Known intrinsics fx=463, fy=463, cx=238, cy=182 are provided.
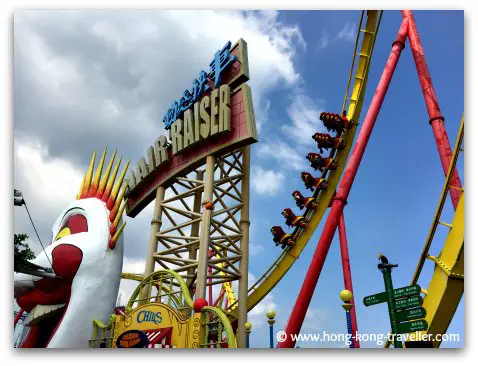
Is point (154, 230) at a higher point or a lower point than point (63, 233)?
higher

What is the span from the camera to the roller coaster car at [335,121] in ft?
30.9

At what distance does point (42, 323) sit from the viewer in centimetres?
862

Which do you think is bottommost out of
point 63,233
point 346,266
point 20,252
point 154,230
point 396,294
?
point 396,294

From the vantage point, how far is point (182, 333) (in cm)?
732

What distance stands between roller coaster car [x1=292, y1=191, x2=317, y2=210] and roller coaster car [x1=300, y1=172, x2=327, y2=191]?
0.89 ft

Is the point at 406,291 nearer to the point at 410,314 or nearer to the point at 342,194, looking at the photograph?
the point at 410,314

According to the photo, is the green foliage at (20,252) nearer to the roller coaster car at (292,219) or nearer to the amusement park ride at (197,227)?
the amusement park ride at (197,227)

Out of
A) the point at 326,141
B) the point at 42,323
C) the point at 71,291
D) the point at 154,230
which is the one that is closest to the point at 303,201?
the point at 326,141

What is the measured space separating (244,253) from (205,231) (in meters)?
1.42

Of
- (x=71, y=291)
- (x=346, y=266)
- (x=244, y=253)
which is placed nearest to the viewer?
(x=71, y=291)

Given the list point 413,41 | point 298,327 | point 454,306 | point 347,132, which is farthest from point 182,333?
point 413,41

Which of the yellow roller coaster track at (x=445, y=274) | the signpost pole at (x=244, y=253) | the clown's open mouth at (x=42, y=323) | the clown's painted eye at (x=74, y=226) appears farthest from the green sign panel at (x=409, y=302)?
the clown's painted eye at (x=74, y=226)

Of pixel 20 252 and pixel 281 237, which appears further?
pixel 281 237
